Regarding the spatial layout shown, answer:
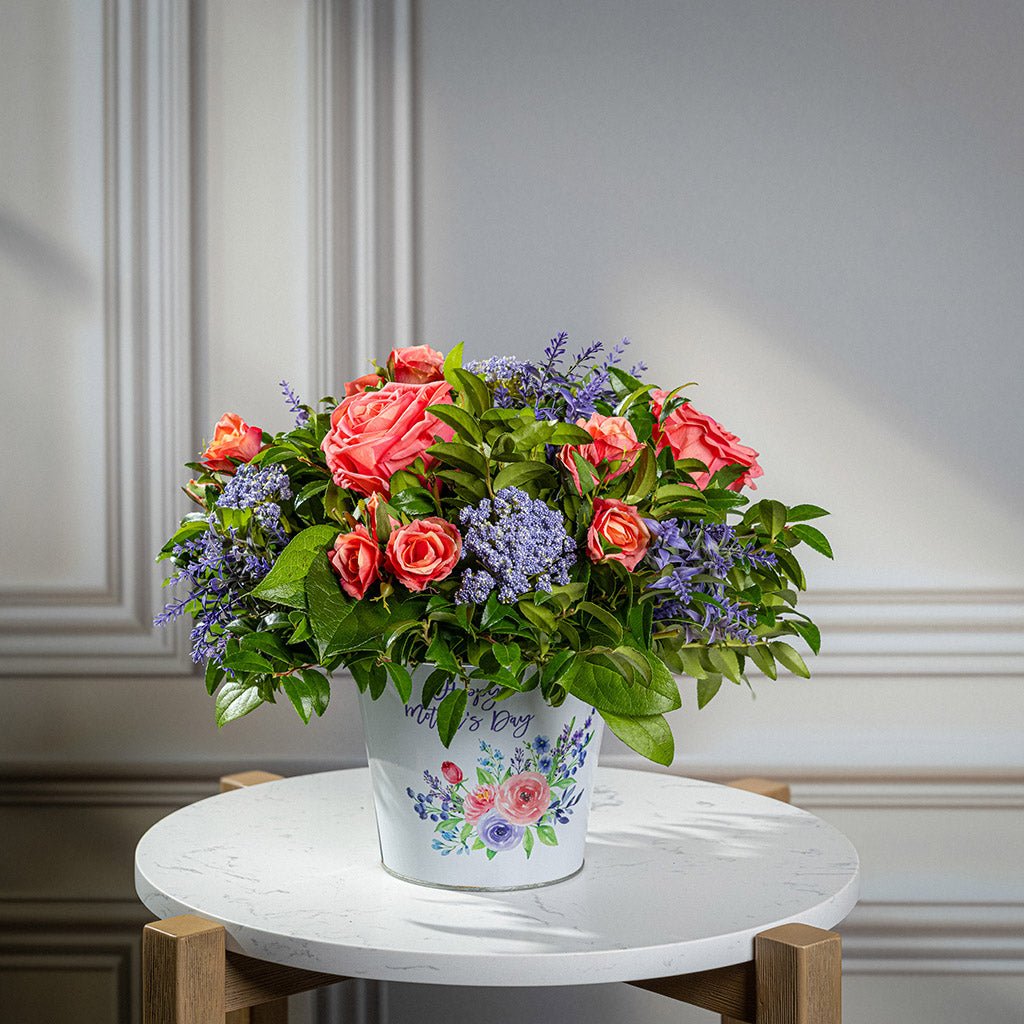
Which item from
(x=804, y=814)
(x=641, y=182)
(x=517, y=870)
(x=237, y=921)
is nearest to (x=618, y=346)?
(x=641, y=182)

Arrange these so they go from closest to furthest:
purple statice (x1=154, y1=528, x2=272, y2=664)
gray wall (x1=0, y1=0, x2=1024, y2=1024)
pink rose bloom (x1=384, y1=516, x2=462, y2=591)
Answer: pink rose bloom (x1=384, y1=516, x2=462, y2=591) → purple statice (x1=154, y1=528, x2=272, y2=664) → gray wall (x1=0, y1=0, x2=1024, y2=1024)

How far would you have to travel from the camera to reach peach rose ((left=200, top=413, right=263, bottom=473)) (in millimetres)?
784

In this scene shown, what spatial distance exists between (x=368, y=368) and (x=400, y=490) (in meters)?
0.75

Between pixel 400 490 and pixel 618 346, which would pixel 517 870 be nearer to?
pixel 400 490

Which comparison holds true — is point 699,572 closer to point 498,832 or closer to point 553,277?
point 498,832

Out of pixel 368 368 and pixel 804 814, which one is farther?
pixel 368 368

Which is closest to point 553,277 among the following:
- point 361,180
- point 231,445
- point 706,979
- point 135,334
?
point 361,180

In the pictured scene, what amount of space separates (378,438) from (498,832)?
0.32 meters

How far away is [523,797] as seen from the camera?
0.75m

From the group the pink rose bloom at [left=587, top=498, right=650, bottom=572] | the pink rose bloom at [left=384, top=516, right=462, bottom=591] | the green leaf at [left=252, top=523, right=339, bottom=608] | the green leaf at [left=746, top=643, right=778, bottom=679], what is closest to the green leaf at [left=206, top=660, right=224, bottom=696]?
the green leaf at [left=252, top=523, right=339, bottom=608]

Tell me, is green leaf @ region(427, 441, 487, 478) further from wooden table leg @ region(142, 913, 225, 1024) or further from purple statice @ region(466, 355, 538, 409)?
wooden table leg @ region(142, 913, 225, 1024)

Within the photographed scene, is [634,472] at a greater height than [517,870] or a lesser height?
greater

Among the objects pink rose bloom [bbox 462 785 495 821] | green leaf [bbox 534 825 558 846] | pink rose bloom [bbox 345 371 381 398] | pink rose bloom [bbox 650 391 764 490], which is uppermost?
pink rose bloom [bbox 345 371 381 398]

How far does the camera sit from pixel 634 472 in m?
0.69
